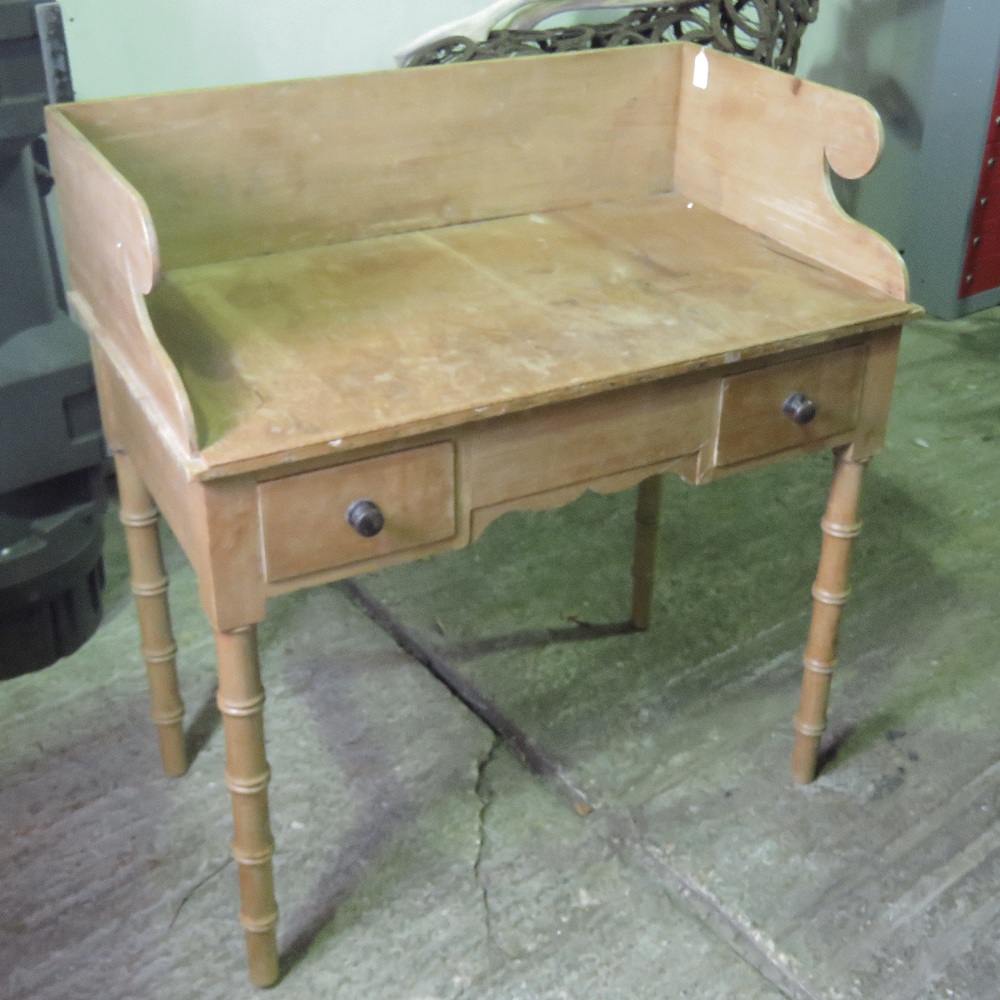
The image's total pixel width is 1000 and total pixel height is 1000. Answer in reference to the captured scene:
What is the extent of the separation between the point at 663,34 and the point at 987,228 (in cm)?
170

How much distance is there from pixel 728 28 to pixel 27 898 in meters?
2.32

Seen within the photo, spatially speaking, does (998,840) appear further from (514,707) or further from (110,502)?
(110,502)

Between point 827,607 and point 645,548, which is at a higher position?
point 827,607

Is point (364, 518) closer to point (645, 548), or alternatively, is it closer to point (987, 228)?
point (645, 548)

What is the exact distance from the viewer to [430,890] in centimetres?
179

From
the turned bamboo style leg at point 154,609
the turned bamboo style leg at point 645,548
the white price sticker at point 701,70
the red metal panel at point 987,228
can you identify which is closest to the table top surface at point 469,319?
the white price sticker at point 701,70

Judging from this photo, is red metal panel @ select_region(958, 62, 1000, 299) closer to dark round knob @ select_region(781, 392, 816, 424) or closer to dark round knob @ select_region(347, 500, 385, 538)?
dark round knob @ select_region(781, 392, 816, 424)

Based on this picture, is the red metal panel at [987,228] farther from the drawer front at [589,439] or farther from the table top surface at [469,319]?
the drawer front at [589,439]

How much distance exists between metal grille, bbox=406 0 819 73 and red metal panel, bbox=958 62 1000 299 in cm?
107

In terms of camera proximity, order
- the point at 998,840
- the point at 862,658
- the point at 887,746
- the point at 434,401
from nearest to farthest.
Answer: the point at 434,401 < the point at 998,840 < the point at 887,746 < the point at 862,658

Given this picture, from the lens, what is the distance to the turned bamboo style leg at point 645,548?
2211mm

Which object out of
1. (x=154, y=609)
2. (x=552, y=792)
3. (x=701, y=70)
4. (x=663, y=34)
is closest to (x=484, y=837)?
(x=552, y=792)

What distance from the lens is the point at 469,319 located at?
1531mm

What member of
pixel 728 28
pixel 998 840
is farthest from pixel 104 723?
pixel 728 28
